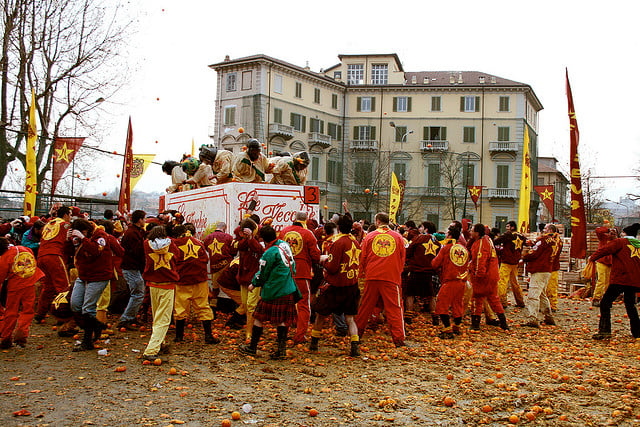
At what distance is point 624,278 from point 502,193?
154ft

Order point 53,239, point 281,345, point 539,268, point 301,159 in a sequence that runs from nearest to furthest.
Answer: point 281,345 < point 53,239 < point 539,268 < point 301,159

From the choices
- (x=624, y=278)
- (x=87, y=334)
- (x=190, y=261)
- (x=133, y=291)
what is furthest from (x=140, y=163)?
(x=624, y=278)

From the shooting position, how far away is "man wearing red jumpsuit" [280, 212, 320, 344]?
8.32 meters

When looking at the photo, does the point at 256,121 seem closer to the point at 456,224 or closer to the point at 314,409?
the point at 456,224

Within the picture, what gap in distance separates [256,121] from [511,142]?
25.0 meters

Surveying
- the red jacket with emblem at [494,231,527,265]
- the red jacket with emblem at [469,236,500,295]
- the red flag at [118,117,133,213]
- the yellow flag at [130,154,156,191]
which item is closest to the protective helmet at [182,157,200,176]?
the red flag at [118,117,133,213]

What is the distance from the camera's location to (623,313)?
43.7 feet

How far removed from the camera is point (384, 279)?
803 centimetres

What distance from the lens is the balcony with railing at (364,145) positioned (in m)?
55.2

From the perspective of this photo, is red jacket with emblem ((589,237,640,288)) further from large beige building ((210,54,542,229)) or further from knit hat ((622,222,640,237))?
large beige building ((210,54,542,229))

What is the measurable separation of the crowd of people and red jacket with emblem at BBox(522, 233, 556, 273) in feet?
0.07

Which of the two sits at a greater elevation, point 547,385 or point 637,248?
point 637,248

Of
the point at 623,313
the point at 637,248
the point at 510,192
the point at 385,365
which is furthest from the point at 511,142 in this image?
the point at 385,365

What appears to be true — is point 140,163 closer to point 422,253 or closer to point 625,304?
point 422,253
